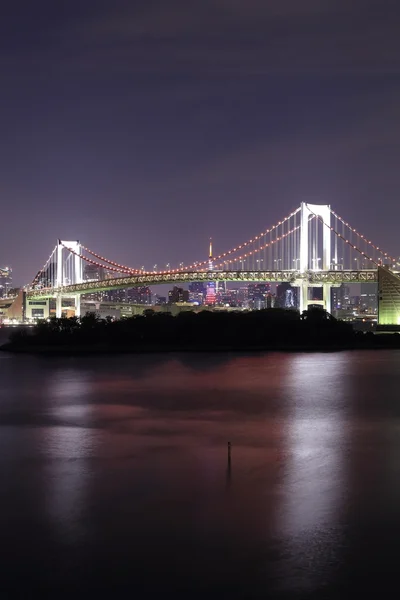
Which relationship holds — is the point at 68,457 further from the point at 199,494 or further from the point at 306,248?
the point at 306,248

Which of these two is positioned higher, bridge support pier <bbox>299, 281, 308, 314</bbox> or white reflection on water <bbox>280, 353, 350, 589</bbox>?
bridge support pier <bbox>299, 281, 308, 314</bbox>

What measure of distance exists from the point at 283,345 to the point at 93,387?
14870 mm

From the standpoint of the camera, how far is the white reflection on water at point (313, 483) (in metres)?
5.12

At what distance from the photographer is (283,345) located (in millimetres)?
29906

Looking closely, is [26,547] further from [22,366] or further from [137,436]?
[22,366]

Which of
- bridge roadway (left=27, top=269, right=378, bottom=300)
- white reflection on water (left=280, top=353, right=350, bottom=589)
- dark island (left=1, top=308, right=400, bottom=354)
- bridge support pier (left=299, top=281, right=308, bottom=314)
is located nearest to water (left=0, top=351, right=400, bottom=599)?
white reflection on water (left=280, top=353, right=350, bottom=589)

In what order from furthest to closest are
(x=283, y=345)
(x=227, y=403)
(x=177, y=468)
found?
(x=283, y=345) → (x=227, y=403) → (x=177, y=468)

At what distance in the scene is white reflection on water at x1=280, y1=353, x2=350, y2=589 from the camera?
512 centimetres

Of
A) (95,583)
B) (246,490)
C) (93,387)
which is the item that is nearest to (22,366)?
(93,387)

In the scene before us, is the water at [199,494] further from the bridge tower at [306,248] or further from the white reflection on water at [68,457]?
the bridge tower at [306,248]

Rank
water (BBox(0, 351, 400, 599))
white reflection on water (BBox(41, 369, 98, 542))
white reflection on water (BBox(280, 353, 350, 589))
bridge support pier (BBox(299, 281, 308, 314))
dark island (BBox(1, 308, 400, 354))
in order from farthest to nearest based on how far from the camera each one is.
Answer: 1. bridge support pier (BBox(299, 281, 308, 314))
2. dark island (BBox(1, 308, 400, 354))
3. white reflection on water (BBox(41, 369, 98, 542))
4. white reflection on water (BBox(280, 353, 350, 589))
5. water (BBox(0, 351, 400, 599))

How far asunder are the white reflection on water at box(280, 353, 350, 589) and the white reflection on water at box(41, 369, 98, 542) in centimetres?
172

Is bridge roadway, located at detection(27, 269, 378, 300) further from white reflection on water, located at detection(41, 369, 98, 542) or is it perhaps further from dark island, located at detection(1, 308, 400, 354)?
white reflection on water, located at detection(41, 369, 98, 542)

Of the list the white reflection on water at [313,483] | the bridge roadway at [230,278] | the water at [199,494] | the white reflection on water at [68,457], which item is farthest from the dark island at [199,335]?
the white reflection on water at [313,483]
